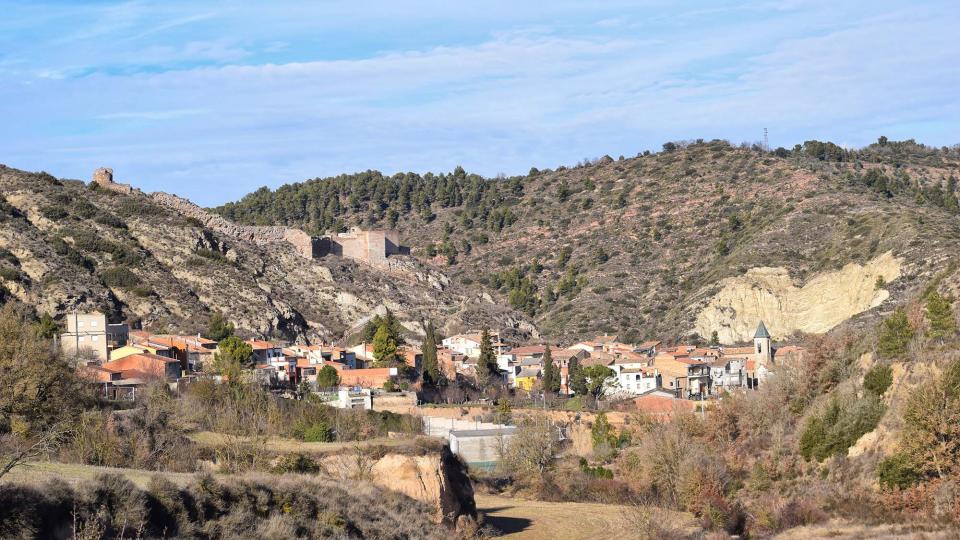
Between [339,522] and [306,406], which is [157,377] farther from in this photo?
[339,522]

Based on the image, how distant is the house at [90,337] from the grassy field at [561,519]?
19630 millimetres

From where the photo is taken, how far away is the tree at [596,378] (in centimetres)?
6806

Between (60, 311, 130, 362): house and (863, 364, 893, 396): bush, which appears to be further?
(60, 311, 130, 362): house

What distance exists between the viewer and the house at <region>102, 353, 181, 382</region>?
166 feet

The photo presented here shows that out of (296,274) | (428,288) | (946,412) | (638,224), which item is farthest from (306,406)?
(638,224)

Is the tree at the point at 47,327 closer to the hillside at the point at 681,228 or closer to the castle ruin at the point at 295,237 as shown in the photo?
the castle ruin at the point at 295,237

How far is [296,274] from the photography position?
88125 millimetres

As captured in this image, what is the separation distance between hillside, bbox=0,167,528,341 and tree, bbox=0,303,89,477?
27900 millimetres

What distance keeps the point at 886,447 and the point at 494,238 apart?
87.1 metres

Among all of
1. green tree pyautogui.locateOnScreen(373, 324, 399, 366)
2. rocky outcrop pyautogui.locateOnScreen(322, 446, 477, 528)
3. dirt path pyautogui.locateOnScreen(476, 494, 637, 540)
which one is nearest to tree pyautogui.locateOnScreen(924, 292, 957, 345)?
dirt path pyautogui.locateOnScreen(476, 494, 637, 540)

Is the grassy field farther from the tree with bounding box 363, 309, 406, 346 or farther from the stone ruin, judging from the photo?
the stone ruin

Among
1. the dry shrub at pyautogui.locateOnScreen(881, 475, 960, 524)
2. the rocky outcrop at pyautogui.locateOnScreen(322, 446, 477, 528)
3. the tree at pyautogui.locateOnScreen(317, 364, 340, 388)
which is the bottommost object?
the dry shrub at pyautogui.locateOnScreen(881, 475, 960, 524)

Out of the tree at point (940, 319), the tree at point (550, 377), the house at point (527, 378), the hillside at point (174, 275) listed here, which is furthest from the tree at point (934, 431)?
the hillside at point (174, 275)

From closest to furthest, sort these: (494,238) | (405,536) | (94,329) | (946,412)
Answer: (405,536)
(946,412)
(94,329)
(494,238)
